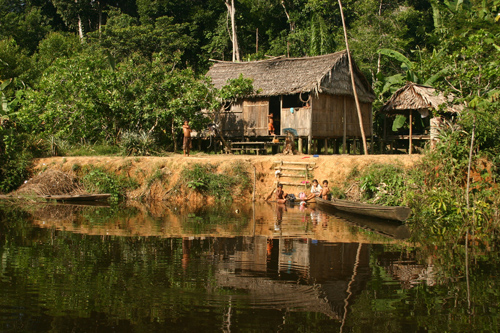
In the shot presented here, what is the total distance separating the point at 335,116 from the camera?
20734mm

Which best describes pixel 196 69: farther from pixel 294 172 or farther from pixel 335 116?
pixel 294 172

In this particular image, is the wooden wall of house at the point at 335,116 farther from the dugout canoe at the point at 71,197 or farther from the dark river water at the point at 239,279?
the dark river water at the point at 239,279

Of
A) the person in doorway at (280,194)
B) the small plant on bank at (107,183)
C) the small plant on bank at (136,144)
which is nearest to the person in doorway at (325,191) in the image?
the person in doorway at (280,194)

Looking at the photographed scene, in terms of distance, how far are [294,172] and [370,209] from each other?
175 inches

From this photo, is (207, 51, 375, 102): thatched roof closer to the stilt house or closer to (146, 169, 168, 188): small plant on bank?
the stilt house

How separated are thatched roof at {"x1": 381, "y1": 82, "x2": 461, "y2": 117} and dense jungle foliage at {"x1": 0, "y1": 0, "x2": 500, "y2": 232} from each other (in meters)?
0.81

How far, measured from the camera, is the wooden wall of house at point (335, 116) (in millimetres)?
19844

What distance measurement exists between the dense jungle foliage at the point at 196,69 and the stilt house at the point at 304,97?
1.04 metres

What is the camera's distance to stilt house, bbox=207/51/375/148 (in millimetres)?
19594

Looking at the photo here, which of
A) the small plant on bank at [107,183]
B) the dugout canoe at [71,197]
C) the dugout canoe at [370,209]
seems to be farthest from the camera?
the small plant on bank at [107,183]

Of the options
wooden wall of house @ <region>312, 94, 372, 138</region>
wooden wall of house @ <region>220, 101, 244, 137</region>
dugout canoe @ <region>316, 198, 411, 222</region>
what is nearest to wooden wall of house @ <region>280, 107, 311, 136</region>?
wooden wall of house @ <region>312, 94, 372, 138</region>

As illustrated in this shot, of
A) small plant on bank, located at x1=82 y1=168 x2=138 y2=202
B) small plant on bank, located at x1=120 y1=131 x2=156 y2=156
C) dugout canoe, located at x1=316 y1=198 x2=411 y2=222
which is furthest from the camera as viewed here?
small plant on bank, located at x1=120 y1=131 x2=156 y2=156

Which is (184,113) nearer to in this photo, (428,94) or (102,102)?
(102,102)

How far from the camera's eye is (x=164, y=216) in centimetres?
1378
